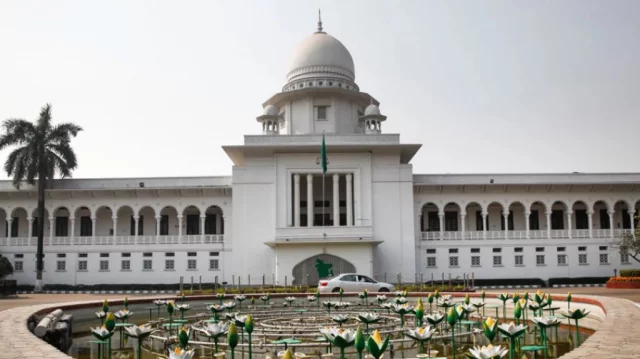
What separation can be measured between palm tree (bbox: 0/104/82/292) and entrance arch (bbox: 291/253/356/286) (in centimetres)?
1541

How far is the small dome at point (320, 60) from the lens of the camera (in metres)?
44.4

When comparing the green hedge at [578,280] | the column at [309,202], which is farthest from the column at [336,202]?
the green hedge at [578,280]

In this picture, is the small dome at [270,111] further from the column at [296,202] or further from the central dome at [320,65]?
the column at [296,202]

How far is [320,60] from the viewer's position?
44438 mm

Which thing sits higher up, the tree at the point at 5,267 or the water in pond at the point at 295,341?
the tree at the point at 5,267

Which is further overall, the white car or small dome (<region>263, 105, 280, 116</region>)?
small dome (<region>263, 105, 280, 116</region>)

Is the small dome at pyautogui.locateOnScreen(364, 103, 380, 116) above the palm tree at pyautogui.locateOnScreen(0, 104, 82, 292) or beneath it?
above

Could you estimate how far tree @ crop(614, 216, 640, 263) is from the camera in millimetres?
37750

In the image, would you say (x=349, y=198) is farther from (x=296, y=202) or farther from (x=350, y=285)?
(x=350, y=285)

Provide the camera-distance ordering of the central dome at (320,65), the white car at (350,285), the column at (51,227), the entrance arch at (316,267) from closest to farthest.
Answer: the white car at (350,285) < the entrance arch at (316,267) < the column at (51,227) < the central dome at (320,65)

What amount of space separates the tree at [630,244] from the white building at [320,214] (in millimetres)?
917

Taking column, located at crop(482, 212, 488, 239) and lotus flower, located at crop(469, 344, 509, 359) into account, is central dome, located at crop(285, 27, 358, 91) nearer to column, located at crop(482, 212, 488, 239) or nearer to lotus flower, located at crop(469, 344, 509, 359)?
column, located at crop(482, 212, 488, 239)

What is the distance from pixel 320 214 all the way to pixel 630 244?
61.9 feet

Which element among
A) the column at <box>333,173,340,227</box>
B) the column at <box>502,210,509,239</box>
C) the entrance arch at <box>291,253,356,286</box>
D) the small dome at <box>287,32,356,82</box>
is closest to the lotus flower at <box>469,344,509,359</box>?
the entrance arch at <box>291,253,356,286</box>
